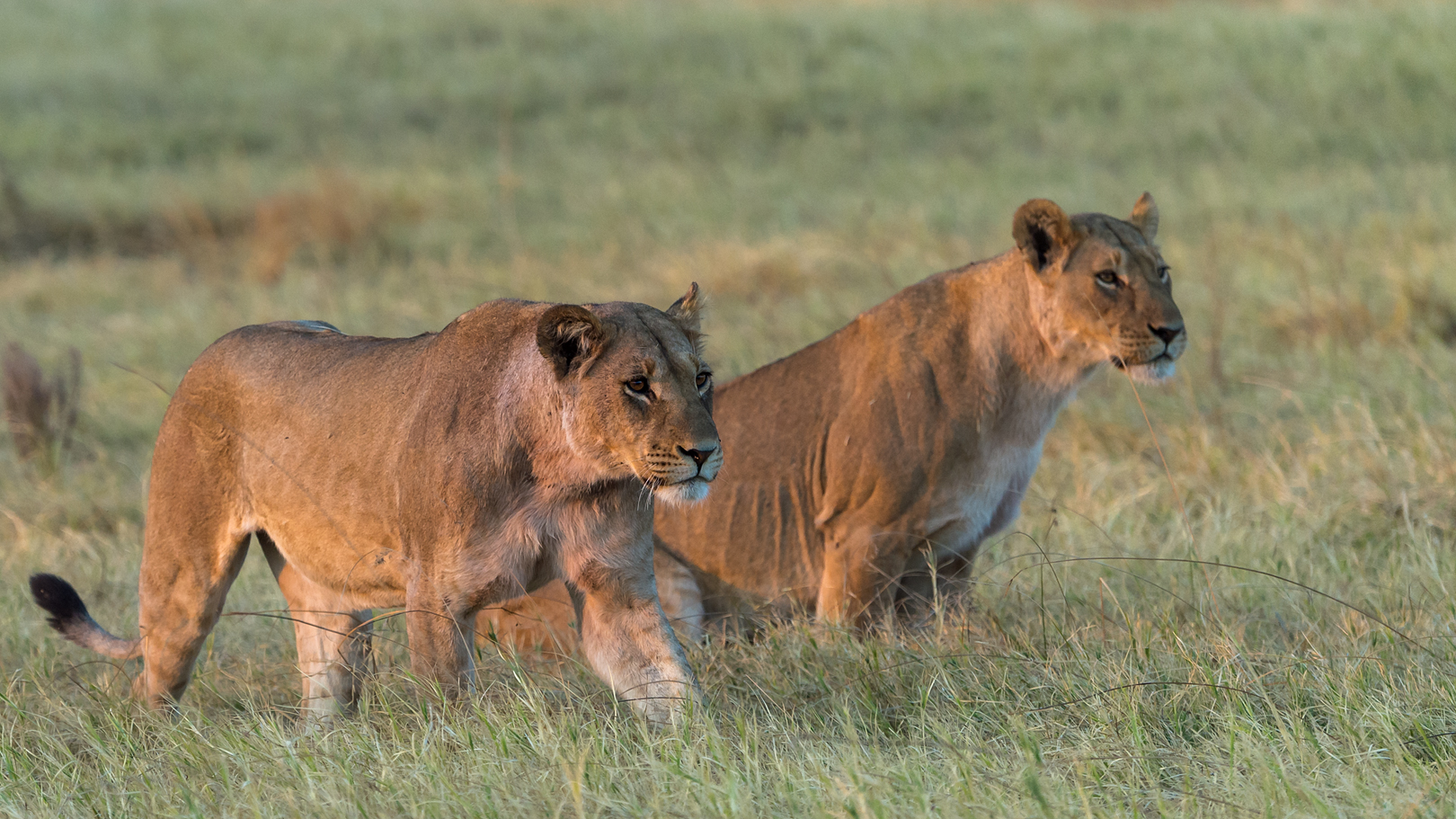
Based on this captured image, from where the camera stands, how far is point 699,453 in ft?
10.4

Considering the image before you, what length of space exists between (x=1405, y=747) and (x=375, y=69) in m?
20.4

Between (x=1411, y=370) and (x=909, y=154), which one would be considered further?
(x=909, y=154)

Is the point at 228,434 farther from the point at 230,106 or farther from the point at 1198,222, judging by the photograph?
the point at 230,106

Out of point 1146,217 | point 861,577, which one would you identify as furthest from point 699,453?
point 1146,217

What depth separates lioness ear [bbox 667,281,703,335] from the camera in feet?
11.5

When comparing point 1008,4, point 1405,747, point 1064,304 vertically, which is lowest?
point 1405,747

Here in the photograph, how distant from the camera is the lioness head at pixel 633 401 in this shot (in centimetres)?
316

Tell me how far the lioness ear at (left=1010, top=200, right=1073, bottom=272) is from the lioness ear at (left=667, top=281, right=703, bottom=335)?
52.7 inches

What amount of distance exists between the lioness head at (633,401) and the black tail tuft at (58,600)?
5.52 ft

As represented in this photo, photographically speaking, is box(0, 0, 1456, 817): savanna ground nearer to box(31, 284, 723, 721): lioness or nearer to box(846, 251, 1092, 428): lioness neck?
box(31, 284, 723, 721): lioness

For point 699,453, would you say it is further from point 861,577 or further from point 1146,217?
point 1146,217

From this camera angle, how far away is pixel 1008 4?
24.0 m

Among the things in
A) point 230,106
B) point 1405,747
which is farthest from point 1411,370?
point 230,106

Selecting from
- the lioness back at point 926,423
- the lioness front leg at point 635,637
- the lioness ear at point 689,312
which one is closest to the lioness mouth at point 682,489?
the lioness front leg at point 635,637
